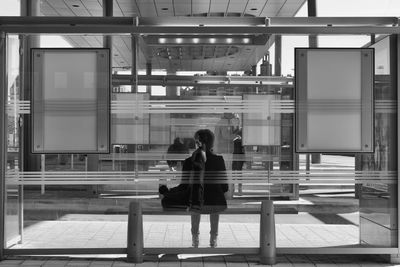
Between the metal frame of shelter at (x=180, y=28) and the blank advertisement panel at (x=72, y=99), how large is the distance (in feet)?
1.08

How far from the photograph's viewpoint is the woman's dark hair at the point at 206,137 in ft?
22.5

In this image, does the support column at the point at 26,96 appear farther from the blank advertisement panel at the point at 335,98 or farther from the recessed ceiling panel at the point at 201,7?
the recessed ceiling panel at the point at 201,7

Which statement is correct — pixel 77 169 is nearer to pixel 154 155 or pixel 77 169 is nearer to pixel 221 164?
pixel 154 155

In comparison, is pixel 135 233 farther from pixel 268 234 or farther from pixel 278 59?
pixel 278 59

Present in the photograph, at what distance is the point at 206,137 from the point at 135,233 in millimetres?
1546

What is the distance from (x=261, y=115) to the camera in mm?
6859

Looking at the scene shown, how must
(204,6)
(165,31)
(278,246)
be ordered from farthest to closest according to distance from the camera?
(204,6), (278,246), (165,31)

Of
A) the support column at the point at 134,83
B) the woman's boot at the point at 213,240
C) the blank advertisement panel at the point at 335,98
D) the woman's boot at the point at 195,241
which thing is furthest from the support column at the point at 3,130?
the blank advertisement panel at the point at 335,98

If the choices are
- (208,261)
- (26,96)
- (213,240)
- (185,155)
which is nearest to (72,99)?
(26,96)

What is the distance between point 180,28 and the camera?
6.45 m

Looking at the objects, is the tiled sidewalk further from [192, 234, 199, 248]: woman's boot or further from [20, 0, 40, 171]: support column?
[20, 0, 40, 171]: support column

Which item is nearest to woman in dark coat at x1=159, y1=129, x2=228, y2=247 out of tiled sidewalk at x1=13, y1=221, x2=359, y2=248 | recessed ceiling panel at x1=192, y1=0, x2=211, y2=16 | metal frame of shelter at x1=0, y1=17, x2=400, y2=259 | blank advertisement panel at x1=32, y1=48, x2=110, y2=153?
tiled sidewalk at x1=13, y1=221, x2=359, y2=248

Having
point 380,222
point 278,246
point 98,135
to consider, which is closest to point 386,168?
point 380,222

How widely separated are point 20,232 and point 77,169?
1.22m
